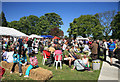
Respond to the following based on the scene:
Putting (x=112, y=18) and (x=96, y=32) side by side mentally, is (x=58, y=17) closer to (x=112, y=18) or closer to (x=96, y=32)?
(x=96, y=32)

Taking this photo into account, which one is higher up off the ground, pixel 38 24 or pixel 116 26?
pixel 38 24

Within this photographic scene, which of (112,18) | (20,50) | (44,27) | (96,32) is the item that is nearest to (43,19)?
(44,27)

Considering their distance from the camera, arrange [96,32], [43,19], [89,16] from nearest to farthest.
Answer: [96,32]
[89,16]
[43,19]

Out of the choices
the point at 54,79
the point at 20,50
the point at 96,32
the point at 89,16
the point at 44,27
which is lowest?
the point at 54,79

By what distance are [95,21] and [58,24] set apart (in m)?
19.0

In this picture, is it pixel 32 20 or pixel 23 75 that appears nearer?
pixel 23 75

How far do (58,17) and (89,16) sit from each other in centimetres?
1628

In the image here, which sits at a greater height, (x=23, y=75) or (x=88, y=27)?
(x=88, y=27)

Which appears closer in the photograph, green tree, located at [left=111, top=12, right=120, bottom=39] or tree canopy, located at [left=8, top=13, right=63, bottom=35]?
green tree, located at [left=111, top=12, right=120, bottom=39]

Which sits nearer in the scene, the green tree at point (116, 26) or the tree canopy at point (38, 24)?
the green tree at point (116, 26)

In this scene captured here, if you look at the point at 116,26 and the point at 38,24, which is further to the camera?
the point at 38,24

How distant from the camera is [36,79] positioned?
4.27 metres

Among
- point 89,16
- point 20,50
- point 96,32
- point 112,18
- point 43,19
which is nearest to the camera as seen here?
point 20,50

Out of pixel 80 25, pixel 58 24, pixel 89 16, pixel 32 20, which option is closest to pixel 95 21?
pixel 89 16
